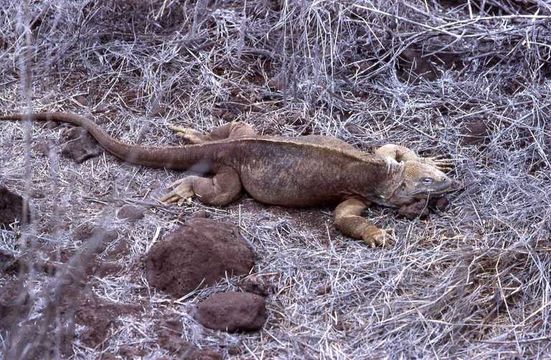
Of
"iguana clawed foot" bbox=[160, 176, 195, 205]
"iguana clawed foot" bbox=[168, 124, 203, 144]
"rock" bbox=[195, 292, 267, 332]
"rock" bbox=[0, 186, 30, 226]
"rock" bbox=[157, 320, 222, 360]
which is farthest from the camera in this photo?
"iguana clawed foot" bbox=[168, 124, 203, 144]

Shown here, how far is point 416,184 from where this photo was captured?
6.91m

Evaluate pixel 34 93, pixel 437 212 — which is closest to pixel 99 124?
pixel 34 93

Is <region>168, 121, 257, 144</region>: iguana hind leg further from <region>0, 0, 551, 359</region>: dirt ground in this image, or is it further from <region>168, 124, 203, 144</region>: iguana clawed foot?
<region>0, 0, 551, 359</region>: dirt ground

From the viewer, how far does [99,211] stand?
668 centimetres

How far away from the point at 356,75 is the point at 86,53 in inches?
95.5

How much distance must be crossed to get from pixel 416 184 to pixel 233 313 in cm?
203

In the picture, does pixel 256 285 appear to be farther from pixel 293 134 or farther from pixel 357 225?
pixel 293 134

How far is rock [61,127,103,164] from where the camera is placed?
737 cm

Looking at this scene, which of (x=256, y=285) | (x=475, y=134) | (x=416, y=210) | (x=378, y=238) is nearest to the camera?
(x=256, y=285)

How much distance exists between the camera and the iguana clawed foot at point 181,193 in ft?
22.6

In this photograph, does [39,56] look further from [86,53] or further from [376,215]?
[376,215]

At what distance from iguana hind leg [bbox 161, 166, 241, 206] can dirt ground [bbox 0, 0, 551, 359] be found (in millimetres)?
119

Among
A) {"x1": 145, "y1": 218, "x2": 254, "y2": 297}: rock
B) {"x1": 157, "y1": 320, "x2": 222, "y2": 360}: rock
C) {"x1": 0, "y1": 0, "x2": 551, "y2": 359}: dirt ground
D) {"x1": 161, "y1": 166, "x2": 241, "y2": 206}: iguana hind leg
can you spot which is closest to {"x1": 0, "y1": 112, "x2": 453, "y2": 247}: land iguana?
{"x1": 161, "y1": 166, "x2": 241, "y2": 206}: iguana hind leg

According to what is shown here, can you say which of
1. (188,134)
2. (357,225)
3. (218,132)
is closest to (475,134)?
(357,225)
